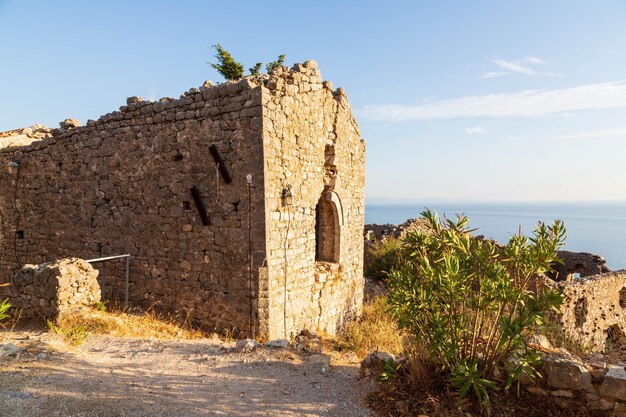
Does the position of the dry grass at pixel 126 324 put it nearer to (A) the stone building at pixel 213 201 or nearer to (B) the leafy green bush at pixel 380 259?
(A) the stone building at pixel 213 201

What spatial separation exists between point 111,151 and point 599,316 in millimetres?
15114

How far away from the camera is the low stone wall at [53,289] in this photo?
20.7 ft

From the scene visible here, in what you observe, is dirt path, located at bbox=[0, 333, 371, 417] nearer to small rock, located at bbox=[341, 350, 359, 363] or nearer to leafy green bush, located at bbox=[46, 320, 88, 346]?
leafy green bush, located at bbox=[46, 320, 88, 346]

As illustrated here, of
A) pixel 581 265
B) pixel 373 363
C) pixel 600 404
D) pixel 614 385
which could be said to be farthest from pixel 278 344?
pixel 581 265

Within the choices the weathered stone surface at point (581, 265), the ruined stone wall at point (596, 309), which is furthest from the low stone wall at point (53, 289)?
the weathered stone surface at point (581, 265)

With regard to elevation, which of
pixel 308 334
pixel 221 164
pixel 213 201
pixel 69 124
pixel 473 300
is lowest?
pixel 308 334

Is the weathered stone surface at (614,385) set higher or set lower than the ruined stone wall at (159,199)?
lower

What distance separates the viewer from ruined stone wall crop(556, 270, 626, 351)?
1127 cm

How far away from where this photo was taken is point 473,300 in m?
4.02

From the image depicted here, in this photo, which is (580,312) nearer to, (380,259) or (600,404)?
(380,259)

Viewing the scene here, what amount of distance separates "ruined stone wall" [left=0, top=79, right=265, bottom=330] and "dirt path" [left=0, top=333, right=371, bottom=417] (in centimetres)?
165

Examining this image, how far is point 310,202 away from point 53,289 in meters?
4.77

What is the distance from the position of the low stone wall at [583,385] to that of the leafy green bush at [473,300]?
0.17m

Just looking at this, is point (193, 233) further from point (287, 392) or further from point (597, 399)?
point (597, 399)
